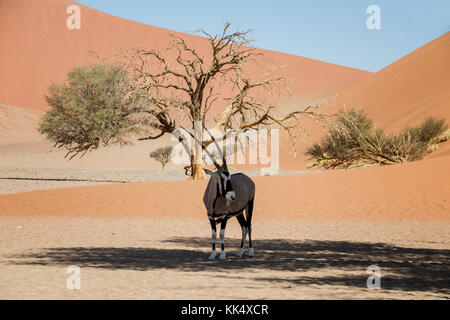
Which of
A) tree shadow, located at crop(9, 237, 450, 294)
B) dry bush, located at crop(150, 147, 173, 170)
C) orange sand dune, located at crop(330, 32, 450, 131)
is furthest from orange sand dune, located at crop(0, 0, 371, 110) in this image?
tree shadow, located at crop(9, 237, 450, 294)

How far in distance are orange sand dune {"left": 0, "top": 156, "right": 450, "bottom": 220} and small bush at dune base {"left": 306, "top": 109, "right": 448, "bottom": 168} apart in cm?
735

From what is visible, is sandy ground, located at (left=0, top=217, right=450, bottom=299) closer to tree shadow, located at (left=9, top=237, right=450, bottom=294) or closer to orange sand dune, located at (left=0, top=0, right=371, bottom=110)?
tree shadow, located at (left=9, top=237, right=450, bottom=294)

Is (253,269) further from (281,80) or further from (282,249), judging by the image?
(281,80)

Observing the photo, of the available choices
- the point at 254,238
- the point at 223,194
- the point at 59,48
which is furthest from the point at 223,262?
the point at 59,48

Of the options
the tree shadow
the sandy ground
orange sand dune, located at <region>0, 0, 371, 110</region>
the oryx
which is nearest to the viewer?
the sandy ground

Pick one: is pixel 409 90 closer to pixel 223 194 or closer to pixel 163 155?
pixel 163 155

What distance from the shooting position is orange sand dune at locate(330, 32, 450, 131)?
4622 centimetres

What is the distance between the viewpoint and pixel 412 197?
20359 mm

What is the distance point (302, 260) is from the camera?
10.3 metres

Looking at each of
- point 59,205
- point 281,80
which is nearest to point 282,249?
point 59,205

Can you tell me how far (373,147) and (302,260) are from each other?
77.7 ft

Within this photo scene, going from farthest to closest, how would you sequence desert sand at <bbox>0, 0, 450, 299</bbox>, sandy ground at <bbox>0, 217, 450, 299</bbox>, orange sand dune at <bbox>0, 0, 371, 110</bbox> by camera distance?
orange sand dune at <bbox>0, 0, 371, 110</bbox>
desert sand at <bbox>0, 0, 450, 299</bbox>
sandy ground at <bbox>0, 217, 450, 299</bbox>

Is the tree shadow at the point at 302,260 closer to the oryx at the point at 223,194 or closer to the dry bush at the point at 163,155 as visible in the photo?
the oryx at the point at 223,194

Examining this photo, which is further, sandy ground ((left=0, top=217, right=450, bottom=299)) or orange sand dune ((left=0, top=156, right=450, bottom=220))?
orange sand dune ((left=0, top=156, right=450, bottom=220))
